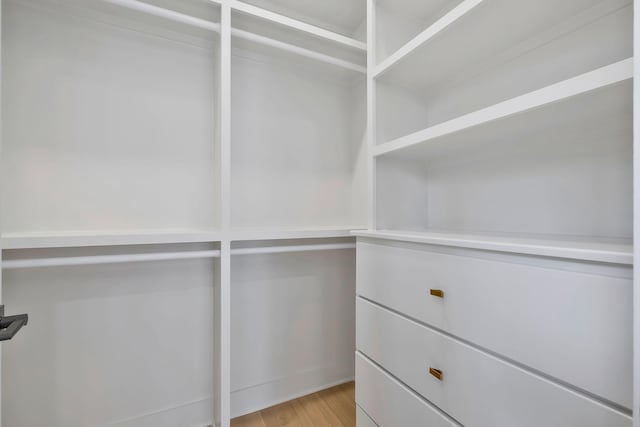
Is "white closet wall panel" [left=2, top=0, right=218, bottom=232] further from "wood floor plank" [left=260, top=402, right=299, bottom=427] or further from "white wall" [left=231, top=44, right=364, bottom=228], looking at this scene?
"wood floor plank" [left=260, top=402, right=299, bottom=427]

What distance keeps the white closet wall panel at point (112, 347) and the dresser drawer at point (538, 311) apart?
99 cm

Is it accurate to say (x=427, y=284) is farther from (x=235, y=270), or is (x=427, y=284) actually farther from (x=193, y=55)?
(x=193, y=55)

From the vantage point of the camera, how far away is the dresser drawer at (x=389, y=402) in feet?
3.05

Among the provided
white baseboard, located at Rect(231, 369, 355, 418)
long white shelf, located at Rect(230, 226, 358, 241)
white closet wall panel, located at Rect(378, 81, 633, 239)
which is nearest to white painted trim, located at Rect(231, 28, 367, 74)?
white closet wall panel, located at Rect(378, 81, 633, 239)

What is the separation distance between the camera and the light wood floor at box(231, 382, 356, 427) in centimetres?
142

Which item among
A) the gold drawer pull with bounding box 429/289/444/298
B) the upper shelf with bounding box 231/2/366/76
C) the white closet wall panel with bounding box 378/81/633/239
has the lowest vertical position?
the gold drawer pull with bounding box 429/289/444/298

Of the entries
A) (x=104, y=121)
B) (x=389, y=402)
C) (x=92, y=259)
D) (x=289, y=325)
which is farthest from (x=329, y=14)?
(x=389, y=402)

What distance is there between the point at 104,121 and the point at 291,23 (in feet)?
3.05

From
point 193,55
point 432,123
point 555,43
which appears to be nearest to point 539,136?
→ point 555,43

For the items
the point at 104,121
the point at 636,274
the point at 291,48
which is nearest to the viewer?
the point at 636,274

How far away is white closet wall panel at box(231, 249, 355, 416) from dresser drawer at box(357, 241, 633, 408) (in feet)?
2.46

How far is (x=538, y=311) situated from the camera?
2.17 feet

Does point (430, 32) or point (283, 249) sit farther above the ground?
point (430, 32)

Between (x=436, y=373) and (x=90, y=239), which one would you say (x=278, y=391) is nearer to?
(x=436, y=373)
